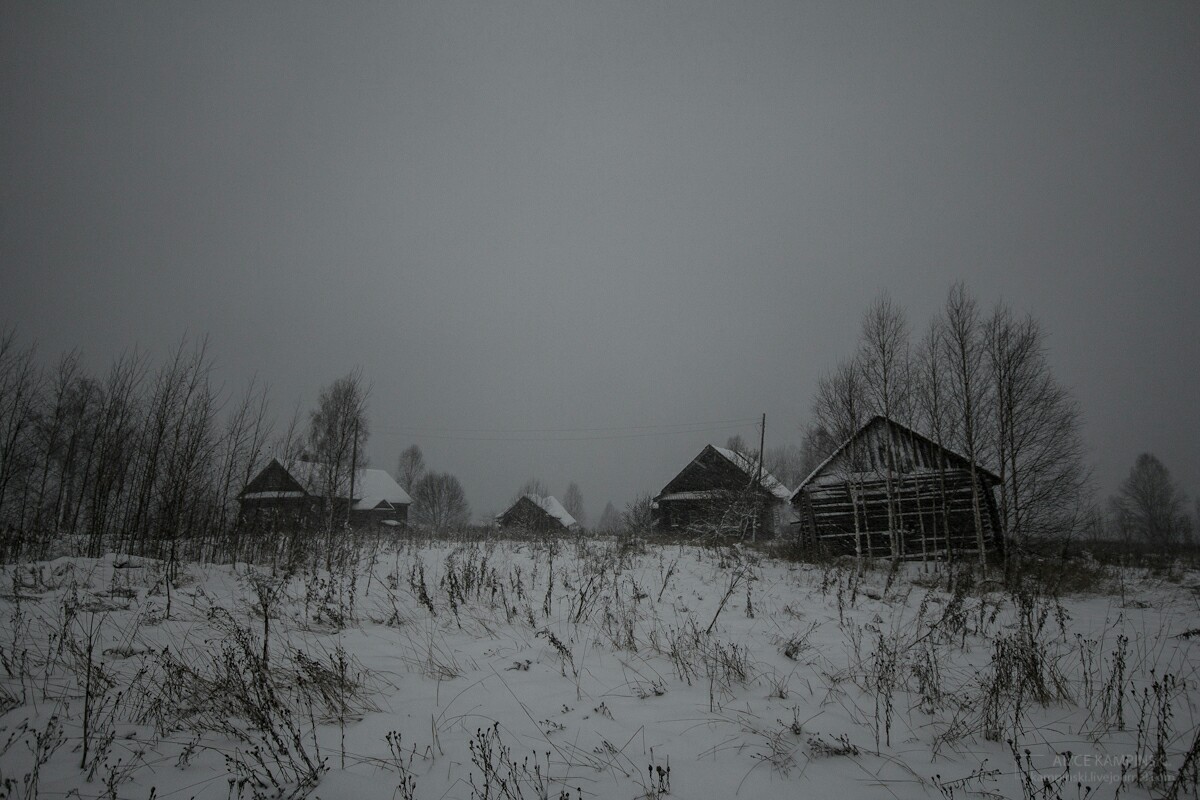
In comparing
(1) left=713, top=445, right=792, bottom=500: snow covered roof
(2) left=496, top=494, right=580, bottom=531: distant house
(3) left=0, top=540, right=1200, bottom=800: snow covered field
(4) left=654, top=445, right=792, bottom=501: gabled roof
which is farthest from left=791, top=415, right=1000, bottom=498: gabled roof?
(2) left=496, top=494, right=580, bottom=531: distant house

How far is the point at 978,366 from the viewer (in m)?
14.5

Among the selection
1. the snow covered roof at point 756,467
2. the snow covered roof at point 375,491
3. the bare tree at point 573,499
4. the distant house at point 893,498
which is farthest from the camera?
the bare tree at point 573,499

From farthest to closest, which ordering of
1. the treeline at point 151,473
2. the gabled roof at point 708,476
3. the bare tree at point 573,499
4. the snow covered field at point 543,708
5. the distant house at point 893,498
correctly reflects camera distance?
the bare tree at point 573,499 < the gabled roof at point 708,476 < the distant house at point 893,498 < the treeline at point 151,473 < the snow covered field at point 543,708

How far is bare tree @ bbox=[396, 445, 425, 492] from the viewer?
55.9m

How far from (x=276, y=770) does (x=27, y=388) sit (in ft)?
57.0

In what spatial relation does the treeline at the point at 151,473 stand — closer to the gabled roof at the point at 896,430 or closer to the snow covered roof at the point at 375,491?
the gabled roof at the point at 896,430

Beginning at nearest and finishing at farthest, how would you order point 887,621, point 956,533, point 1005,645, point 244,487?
point 1005,645
point 887,621
point 244,487
point 956,533

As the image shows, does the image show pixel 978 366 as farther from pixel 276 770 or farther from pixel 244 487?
pixel 244 487

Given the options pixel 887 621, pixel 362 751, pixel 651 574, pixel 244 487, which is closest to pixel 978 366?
pixel 887 621

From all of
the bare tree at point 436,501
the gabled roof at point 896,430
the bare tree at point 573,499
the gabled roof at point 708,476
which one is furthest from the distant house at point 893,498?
the bare tree at point 573,499

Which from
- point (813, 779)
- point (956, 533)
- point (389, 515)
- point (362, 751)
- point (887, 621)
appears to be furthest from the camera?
point (389, 515)

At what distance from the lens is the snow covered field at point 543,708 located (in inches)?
102

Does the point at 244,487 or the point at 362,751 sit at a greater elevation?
the point at 244,487

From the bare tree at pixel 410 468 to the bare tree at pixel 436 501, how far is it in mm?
700
